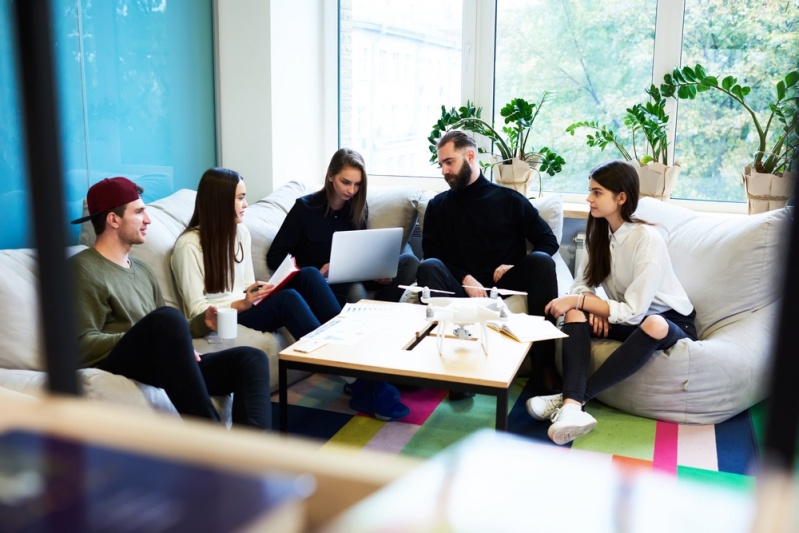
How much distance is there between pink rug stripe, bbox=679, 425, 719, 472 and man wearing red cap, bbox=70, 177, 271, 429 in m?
1.42

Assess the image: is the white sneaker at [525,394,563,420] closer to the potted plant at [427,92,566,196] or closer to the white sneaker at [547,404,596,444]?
the white sneaker at [547,404,596,444]

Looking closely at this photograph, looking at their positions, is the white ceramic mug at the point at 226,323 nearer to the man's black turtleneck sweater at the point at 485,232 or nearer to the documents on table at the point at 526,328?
the documents on table at the point at 526,328

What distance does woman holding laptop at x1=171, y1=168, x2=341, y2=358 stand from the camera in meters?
2.93

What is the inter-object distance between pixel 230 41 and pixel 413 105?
43.8 inches

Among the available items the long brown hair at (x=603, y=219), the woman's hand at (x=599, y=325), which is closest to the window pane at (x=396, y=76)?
the long brown hair at (x=603, y=219)

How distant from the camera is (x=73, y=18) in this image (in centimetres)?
329

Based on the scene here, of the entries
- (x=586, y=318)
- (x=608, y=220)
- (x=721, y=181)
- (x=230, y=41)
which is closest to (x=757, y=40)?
(x=721, y=181)

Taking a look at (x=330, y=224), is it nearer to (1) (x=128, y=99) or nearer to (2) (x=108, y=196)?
(1) (x=128, y=99)

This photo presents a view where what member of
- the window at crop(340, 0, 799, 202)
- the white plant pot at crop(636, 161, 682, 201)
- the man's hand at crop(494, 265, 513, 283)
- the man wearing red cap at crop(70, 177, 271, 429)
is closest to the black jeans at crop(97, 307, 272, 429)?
the man wearing red cap at crop(70, 177, 271, 429)

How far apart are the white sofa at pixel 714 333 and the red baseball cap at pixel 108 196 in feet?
6.06

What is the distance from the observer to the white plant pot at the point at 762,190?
3.43m

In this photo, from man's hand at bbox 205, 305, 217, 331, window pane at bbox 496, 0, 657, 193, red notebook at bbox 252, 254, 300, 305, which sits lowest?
man's hand at bbox 205, 305, 217, 331

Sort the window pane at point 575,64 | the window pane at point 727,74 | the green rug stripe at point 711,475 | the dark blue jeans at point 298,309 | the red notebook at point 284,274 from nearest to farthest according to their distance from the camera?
the green rug stripe at point 711,475, the red notebook at point 284,274, the dark blue jeans at point 298,309, the window pane at point 727,74, the window pane at point 575,64

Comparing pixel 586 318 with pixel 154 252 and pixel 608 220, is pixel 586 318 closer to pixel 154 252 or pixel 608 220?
pixel 608 220
